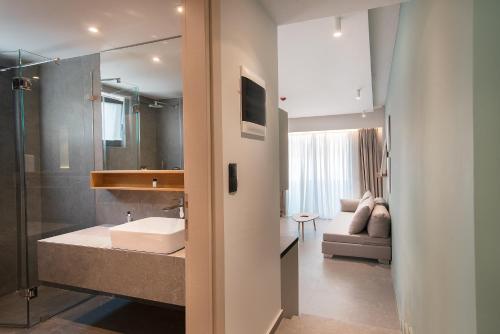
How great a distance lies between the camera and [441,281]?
1051 mm

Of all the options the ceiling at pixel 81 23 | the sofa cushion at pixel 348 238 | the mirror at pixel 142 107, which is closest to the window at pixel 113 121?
the mirror at pixel 142 107

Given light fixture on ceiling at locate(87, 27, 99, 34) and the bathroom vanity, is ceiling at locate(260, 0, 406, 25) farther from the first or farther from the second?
the bathroom vanity

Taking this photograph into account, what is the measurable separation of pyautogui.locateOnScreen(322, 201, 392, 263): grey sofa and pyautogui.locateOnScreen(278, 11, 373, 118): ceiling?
2238 mm

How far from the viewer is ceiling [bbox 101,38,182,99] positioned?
2.24 m

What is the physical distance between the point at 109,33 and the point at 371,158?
6.04 metres

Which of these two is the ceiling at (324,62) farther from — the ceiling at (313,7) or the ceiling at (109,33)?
the ceiling at (109,33)

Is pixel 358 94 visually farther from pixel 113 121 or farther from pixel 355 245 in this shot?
pixel 113 121

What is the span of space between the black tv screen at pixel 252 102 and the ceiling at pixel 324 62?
104cm

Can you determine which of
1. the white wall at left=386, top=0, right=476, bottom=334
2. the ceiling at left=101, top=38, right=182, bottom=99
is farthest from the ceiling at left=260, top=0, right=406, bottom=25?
the ceiling at left=101, top=38, right=182, bottom=99

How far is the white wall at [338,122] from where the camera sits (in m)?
6.64

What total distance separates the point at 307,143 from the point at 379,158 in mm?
1750

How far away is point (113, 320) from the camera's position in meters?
2.22

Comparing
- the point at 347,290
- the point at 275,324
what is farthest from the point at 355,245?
the point at 275,324

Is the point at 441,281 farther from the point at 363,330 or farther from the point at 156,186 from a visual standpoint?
the point at 156,186
